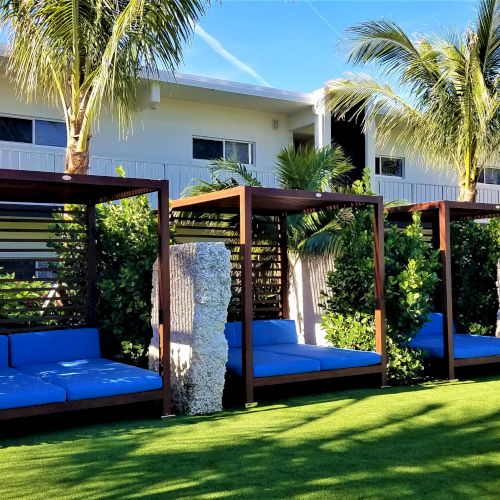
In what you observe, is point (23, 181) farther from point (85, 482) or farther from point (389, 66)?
point (389, 66)

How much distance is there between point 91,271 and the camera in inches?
349

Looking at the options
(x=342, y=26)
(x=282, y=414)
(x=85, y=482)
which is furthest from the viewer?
(x=342, y=26)

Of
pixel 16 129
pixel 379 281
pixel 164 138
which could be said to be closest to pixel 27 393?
pixel 379 281

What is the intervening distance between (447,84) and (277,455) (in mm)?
9763

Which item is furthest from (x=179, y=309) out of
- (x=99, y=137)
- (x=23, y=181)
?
(x=99, y=137)

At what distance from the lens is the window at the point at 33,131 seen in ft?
43.7

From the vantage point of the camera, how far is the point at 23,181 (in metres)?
6.74

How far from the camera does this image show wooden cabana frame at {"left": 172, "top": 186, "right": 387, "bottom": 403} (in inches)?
312

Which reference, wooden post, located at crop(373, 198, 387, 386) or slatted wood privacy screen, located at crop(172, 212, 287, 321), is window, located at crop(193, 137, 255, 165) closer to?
slatted wood privacy screen, located at crop(172, 212, 287, 321)

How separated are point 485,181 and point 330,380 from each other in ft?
42.0

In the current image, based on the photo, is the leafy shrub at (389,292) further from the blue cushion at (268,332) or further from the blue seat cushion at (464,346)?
the blue cushion at (268,332)

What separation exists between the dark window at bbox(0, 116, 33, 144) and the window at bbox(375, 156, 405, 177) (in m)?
9.15

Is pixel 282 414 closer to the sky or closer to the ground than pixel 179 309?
closer to the ground

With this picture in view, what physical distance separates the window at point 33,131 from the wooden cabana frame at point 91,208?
5.18 metres
